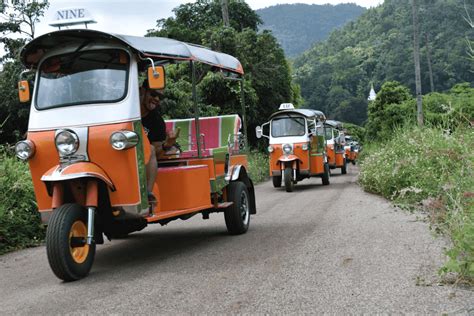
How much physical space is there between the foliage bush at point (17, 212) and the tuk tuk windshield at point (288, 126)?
10.6 meters

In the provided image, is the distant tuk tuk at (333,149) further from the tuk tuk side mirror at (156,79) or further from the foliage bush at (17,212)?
the tuk tuk side mirror at (156,79)

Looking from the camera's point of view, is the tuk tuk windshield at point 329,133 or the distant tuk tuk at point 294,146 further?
the tuk tuk windshield at point 329,133

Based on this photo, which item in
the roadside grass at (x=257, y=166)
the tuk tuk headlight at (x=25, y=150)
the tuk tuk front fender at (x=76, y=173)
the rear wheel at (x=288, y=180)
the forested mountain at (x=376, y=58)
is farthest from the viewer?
the forested mountain at (x=376, y=58)

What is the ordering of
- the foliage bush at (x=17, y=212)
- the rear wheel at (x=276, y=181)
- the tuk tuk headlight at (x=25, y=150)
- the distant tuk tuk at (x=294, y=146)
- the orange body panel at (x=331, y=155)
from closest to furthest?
the tuk tuk headlight at (x=25, y=150) → the foliage bush at (x=17, y=212) → the distant tuk tuk at (x=294, y=146) → the rear wheel at (x=276, y=181) → the orange body panel at (x=331, y=155)

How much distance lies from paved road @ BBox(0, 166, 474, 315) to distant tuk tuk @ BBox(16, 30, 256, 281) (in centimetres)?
53

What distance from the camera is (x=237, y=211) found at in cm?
934

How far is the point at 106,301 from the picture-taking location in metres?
5.59

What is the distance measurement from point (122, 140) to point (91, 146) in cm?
37

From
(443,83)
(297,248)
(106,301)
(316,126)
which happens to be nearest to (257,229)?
(297,248)

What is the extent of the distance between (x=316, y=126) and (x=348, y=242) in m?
12.8

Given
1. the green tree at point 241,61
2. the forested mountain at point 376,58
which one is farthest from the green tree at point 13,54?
the forested mountain at point 376,58

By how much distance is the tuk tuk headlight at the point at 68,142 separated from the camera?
22.2 ft

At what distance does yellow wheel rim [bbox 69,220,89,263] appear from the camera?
6.57 meters

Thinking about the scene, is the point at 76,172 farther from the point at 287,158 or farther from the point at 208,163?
the point at 287,158
